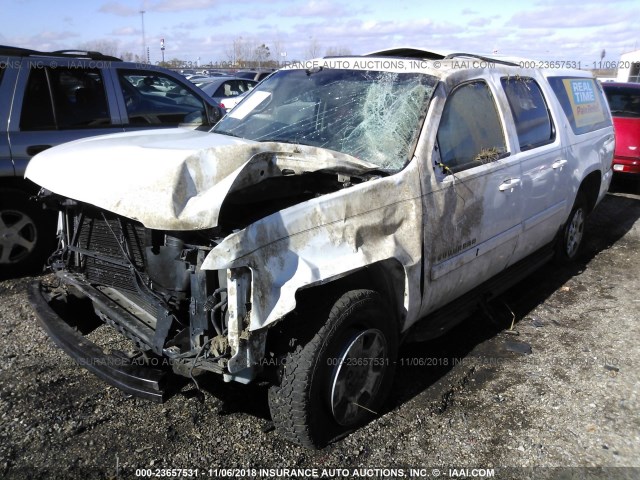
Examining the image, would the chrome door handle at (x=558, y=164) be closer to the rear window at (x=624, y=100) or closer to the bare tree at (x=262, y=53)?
the rear window at (x=624, y=100)

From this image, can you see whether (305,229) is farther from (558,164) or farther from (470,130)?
(558,164)

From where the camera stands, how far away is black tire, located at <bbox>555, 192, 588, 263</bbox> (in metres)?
5.50

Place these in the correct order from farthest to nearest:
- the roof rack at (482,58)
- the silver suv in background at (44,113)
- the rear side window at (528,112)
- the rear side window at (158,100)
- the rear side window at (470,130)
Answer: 1. the rear side window at (158,100)
2. the silver suv in background at (44,113)
3. the rear side window at (528,112)
4. the roof rack at (482,58)
5. the rear side window at (470,130)

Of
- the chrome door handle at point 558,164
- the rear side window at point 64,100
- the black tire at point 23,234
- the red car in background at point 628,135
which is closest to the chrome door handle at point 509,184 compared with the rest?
the chrome door handle at point 558,164

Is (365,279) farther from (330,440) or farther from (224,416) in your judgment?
(224,416)

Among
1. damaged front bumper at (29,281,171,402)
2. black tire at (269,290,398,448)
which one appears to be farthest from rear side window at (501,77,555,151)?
damaged front bumper at (29,281,171,402)

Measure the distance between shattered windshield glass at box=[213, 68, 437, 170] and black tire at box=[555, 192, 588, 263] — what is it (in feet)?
8.84

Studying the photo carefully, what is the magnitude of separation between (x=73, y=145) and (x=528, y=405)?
10.4 feet

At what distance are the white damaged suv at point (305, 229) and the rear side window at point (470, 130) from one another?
1 centimetres

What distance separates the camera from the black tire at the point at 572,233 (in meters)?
5.50

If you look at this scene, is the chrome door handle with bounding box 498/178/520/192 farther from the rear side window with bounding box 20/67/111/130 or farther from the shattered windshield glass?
the rear side window with bounding box 20/67/111/130

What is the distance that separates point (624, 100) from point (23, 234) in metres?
9.36

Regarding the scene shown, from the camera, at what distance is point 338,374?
2.81 metres

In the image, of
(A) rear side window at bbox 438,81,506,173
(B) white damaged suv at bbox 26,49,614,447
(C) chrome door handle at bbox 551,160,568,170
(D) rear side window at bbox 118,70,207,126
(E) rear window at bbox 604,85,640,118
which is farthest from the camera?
(E) rear window at bbox 604,85,640,118
